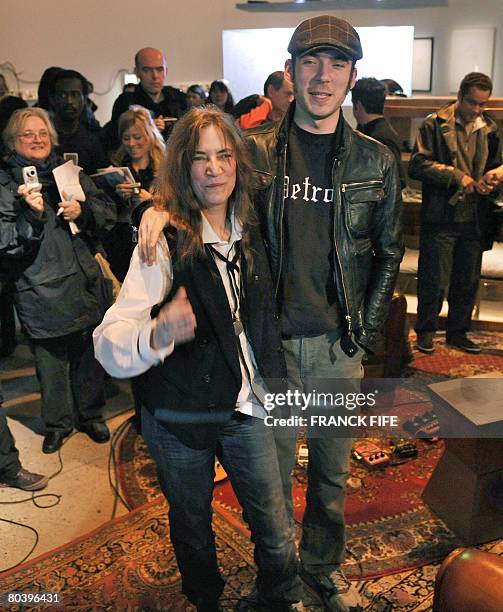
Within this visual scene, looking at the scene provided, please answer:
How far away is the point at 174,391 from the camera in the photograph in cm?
152

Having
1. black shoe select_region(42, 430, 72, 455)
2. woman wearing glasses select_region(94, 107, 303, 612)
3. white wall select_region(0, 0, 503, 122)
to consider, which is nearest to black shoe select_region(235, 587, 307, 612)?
woman wearing glasses select_region(94, 107, 303, 612)

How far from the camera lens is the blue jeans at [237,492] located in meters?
1.58

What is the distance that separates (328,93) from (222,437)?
935 millimetres

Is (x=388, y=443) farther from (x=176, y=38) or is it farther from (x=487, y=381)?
(x=176, y=38)

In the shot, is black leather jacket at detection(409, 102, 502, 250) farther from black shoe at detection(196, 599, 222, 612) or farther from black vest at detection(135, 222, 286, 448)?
black shoe at detection(196, 599, 222, 612)

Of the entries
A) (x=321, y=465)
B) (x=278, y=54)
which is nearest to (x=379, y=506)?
(x=321, y=465)

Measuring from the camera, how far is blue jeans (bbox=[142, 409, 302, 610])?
1.58m

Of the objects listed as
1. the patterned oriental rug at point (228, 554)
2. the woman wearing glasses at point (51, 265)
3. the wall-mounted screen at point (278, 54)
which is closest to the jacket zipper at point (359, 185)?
the patterned oriental rug at point (228, 554)

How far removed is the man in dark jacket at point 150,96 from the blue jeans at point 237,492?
8.18ft

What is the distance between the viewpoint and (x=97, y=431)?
9.99ft

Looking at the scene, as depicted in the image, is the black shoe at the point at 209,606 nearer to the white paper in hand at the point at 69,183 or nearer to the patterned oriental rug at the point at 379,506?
the patterned oriental rug at the point at 379,506

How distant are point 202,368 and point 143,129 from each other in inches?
74.1

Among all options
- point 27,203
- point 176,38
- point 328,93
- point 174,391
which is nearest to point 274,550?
point 174,391

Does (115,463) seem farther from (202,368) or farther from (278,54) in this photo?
(278,54)
